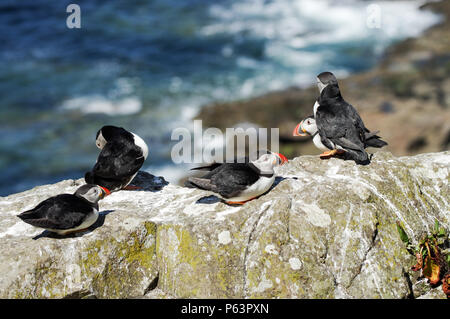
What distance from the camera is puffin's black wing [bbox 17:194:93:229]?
234 inches

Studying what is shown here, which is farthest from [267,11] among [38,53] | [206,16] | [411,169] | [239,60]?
[411,169]

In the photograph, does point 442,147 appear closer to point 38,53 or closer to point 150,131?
point 150,131

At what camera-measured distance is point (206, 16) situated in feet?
103

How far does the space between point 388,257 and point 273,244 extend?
56.0 inches

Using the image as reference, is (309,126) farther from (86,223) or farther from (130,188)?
(86,223)

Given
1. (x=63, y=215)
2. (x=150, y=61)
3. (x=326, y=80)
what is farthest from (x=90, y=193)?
(x=150, y=61)

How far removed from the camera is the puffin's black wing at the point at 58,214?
593 cm

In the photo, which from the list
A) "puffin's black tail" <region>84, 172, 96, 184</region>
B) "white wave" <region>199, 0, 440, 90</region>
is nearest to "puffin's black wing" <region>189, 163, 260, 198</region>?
"puffin's black tail" <region>84, 172, 96, 184</region>

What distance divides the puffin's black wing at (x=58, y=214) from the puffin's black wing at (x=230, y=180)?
1383 mm

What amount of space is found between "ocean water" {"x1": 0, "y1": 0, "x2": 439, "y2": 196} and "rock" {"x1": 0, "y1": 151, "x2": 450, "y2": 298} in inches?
446

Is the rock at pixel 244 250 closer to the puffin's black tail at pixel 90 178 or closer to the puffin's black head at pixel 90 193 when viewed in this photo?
the puffin's black head at pixel 90 193

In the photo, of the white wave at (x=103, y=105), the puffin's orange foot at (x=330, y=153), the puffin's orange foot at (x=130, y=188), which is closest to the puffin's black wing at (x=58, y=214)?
the puffin's orange foot at (x=130, y=188)

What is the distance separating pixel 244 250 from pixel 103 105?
1820cm

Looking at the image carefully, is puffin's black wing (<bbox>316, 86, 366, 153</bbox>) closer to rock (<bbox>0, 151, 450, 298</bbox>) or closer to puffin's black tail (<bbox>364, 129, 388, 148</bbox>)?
puffin's black tail (<bbox>364, 129, 388, 148</bbox>)
